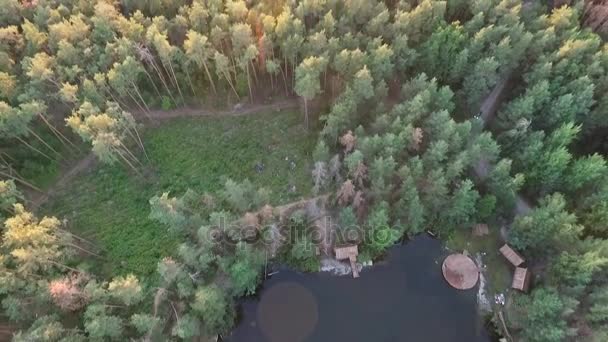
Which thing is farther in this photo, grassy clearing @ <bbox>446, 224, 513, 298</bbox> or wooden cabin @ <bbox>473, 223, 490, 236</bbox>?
wooden cabin @ <bbox>473, 223, 490, 236</bbox>

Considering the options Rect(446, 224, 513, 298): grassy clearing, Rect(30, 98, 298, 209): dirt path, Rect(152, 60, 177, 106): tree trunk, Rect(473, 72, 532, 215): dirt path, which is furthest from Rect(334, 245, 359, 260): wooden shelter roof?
Rect(152, 60, 177, 106): tree trunk

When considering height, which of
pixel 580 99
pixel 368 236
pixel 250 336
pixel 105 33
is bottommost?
pixel 250 336

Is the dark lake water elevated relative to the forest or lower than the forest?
lower

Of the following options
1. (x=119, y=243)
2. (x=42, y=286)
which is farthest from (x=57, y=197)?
(x=42, y=286)

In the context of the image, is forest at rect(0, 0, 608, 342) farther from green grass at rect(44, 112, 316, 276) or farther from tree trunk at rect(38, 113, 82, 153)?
tree trunk at rect(38, 113, 82, 153)

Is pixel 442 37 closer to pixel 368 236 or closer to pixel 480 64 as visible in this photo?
pixel 480 64

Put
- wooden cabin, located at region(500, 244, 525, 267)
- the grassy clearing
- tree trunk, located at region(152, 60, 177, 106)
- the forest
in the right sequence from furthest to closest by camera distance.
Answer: tree trunk, located at region(152, 60, 177, 106), the grassy clearing, wooden cabin, located at region(500, 244, 525, 267), the forest

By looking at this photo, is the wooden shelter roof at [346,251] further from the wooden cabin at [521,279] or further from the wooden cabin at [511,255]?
the wooden cabin at [521,279]

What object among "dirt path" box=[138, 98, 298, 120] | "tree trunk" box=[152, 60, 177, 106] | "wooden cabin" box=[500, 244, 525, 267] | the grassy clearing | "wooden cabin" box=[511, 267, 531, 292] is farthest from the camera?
"dirt path" box=[138, 98, 298, 120]
